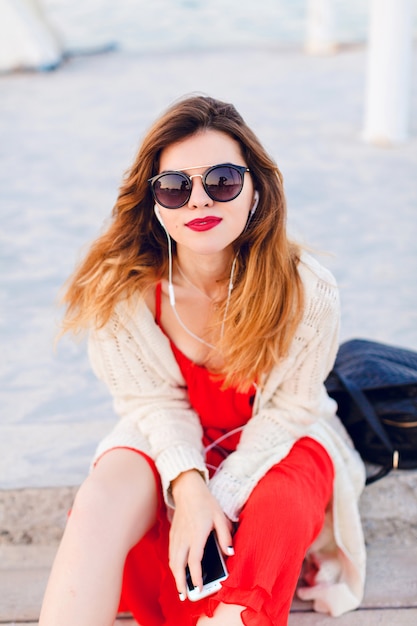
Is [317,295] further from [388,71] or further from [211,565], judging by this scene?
[388,71]

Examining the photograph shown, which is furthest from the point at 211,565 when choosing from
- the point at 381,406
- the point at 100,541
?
the point at 381,406

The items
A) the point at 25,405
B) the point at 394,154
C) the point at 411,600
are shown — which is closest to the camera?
the point at 411,600

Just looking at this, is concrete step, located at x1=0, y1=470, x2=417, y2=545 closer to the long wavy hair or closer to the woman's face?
the long wavy hair

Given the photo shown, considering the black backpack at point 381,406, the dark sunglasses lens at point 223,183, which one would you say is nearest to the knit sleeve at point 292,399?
the black backpack at point 381,406

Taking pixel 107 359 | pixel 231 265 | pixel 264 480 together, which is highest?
pixel 231 265

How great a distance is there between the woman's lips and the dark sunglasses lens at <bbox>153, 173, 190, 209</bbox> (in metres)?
0.06

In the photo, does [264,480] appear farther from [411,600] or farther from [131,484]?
[411,600]

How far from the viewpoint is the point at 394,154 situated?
5.83m

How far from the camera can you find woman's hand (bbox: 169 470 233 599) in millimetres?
1755

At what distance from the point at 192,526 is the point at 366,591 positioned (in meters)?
0.61

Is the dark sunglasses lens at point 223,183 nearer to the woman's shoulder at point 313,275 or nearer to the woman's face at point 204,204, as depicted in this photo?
the woman's face at point 204,204

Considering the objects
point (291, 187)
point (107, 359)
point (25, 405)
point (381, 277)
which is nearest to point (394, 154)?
point (291, 187)

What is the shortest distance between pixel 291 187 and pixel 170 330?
335 centimetres

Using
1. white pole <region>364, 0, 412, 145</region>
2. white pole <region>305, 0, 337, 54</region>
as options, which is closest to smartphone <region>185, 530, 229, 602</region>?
white pole <region>364, 0, 412, 145</region>
